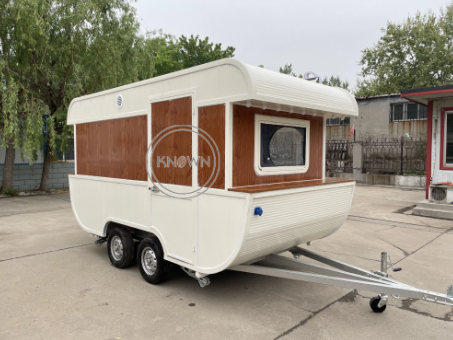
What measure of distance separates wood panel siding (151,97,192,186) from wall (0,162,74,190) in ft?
40.2

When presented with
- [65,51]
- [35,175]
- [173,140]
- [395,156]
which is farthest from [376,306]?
[395,156]

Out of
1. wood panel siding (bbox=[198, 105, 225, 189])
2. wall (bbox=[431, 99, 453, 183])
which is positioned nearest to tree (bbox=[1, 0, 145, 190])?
wood panel siding (bbox=[198, 105, 225, 189])

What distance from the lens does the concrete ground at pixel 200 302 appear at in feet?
11.7

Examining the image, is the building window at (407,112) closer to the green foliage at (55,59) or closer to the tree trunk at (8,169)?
the green foliage at (55,59)

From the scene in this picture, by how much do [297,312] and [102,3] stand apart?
13.4 meters

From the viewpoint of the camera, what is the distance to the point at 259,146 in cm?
404

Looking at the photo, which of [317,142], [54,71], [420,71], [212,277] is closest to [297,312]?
[212,277]

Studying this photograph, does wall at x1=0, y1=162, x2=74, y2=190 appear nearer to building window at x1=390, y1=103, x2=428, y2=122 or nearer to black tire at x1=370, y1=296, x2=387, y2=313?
black tire at x1=370, y1=296, x2=387, y2=313

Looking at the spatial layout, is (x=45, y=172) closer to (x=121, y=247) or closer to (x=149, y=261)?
(x=121, y=247)

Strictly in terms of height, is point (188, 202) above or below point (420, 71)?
below

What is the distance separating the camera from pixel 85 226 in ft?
20.2

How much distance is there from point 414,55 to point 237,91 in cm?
3102

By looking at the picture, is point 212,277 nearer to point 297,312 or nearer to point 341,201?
point 297,312

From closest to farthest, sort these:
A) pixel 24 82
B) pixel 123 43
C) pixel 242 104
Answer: pixel 242 104
pixel 24 82
pixel 123 43
